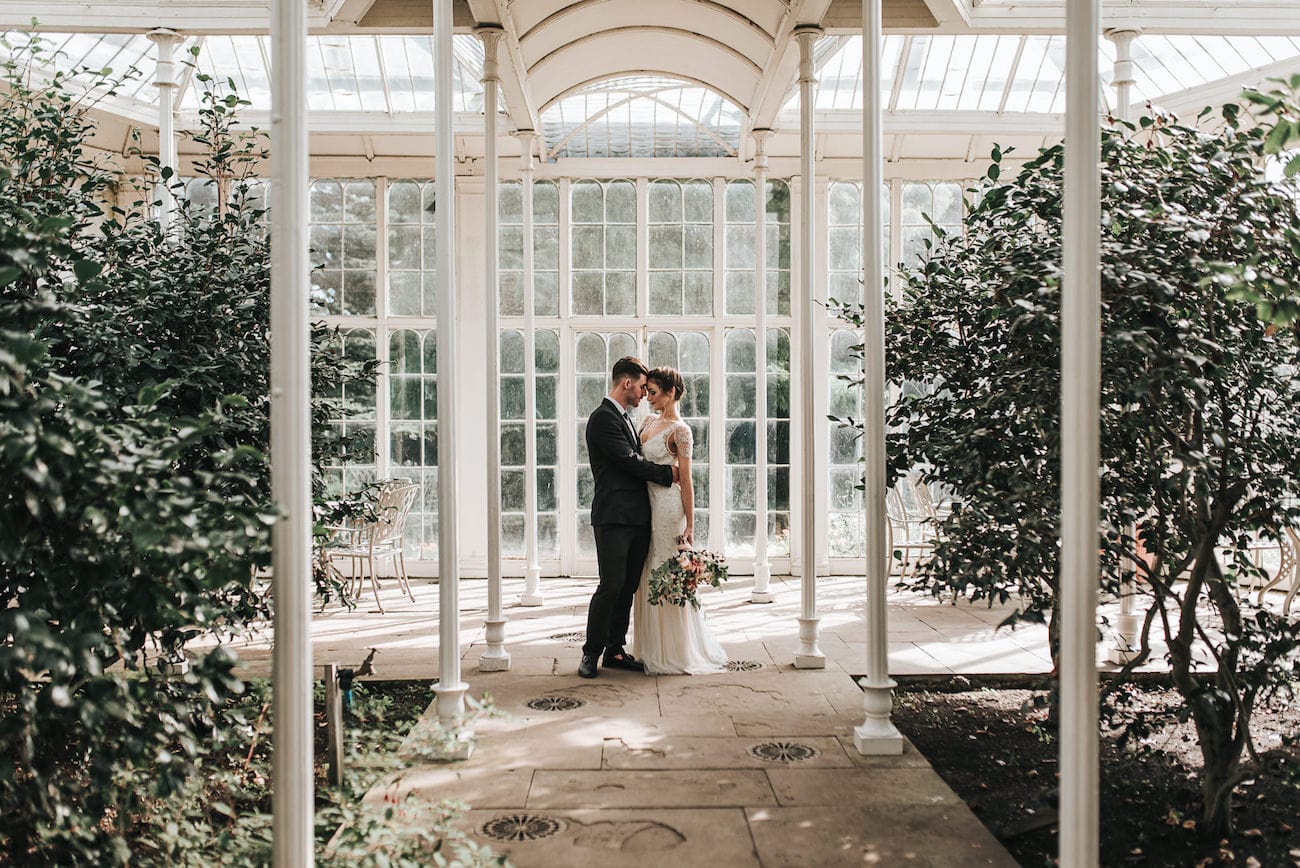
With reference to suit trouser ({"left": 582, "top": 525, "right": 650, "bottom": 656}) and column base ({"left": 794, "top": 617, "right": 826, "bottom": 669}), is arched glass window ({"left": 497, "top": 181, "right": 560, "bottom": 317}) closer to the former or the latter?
suit trouser ({"left": 582, "top": 525, "right": 650, "bottom": 656})

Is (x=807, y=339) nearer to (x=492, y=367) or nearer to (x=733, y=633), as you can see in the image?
(x=492, y=367)

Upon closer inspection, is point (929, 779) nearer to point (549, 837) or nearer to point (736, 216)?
point (549, 837)

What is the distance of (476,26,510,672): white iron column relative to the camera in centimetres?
562

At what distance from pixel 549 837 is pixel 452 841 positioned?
0.37 m

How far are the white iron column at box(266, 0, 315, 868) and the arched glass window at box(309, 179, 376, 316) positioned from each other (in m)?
7.99

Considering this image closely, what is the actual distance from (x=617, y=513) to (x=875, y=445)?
2062 millimetres

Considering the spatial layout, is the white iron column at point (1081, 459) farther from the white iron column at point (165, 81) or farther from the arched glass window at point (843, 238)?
the arched glass window at point (843, 238)

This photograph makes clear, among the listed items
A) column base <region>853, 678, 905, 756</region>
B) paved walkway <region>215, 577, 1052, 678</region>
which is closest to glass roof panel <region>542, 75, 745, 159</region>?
paved walkway <region>215, 577, 1052, 678</region>

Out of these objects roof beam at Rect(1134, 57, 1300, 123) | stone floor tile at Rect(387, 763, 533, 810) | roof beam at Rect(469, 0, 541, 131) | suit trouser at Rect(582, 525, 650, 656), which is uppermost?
roof beam at Rect(1134, 57, 1300, 123)

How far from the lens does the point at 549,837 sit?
3.45m

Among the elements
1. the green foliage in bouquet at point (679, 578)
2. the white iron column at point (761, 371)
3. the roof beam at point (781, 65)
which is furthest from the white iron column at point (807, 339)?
the white iron column at point (761, 371)

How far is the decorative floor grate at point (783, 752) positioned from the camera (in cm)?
430

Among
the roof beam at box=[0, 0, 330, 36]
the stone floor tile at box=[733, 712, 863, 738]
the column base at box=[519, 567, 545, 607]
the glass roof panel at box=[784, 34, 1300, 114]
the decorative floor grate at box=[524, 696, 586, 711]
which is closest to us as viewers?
the stone floor tile at box=[733, 712, 863, 738]

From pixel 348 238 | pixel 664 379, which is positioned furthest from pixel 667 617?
pixel 348 238
